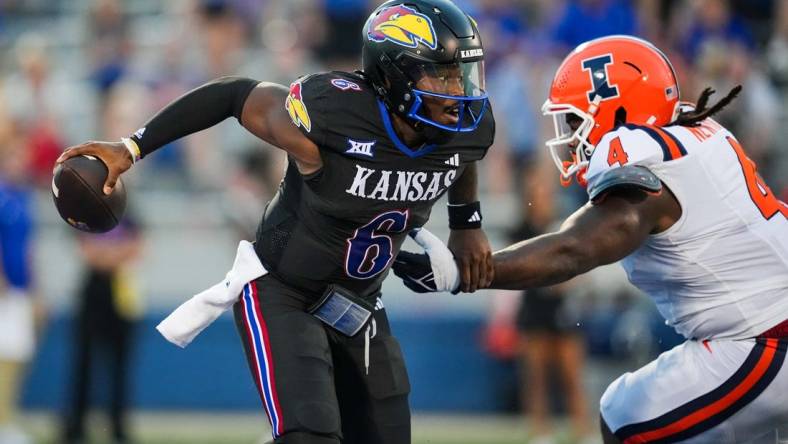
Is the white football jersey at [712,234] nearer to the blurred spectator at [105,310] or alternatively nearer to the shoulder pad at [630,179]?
the shoulder pad at [630,179]

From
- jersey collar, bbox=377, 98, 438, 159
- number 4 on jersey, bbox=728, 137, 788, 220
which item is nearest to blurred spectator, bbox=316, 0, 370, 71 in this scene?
jersey collar, bbox=377, 98, 438, 159

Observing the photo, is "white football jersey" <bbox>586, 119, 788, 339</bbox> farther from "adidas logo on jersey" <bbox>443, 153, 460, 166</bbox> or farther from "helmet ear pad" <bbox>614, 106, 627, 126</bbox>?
"adidas logo on jersey" <bbox>443, 153, 460, 166</bbox>

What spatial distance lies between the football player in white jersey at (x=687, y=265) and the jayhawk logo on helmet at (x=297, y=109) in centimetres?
60

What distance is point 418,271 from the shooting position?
4281mm

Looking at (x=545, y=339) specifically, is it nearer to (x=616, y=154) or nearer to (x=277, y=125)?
(x=616, y=154)

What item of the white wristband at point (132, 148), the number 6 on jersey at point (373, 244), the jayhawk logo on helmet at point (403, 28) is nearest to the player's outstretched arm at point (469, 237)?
the number 6 on jersey at point (373, 244)

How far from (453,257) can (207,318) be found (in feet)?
2.97

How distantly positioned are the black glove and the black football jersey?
0.11 m

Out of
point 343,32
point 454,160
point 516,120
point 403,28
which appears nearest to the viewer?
point 403,28

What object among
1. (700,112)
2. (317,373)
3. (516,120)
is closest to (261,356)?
(317,373)

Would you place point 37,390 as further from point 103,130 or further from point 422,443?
point 422,443

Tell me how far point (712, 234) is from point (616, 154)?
415mm

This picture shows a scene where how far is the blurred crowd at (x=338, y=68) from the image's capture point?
9234mm

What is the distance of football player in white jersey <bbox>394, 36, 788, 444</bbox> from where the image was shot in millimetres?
4027
